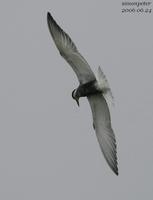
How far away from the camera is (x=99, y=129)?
141 inches

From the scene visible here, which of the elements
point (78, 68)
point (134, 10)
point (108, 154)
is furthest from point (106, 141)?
point (134, 10)

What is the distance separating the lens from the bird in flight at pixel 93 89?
353 centimetres

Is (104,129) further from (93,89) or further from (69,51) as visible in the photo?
(69,51)

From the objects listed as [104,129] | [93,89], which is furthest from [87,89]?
[104,129]

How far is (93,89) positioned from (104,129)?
15 cm

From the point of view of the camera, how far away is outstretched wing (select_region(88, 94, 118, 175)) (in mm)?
3541

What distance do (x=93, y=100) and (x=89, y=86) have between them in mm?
68

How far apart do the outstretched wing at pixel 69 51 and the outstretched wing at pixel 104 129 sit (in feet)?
0.30

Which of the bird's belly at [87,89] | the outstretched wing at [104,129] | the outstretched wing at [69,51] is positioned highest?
the outstretched wing at [69,51]

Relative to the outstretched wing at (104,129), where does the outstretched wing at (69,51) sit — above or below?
above

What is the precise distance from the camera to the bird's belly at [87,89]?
11.7ft

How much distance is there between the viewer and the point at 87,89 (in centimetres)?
359

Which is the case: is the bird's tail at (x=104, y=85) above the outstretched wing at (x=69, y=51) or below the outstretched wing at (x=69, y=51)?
below

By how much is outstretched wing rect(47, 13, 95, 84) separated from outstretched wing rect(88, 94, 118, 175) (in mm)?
92
